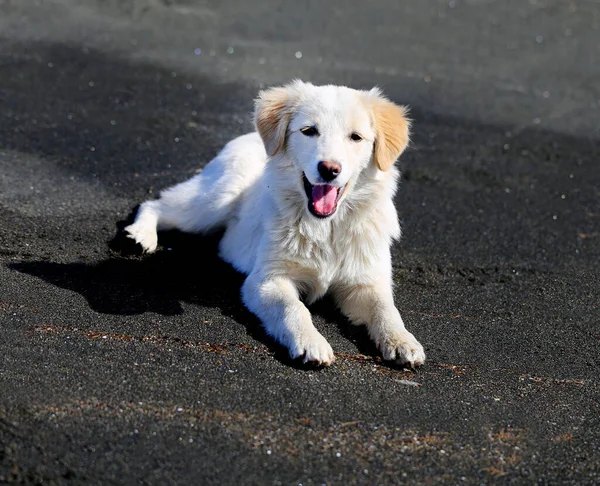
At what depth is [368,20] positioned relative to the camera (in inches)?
499

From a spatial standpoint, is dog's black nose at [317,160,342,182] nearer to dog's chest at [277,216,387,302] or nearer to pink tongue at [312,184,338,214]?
pink tongue at [312,184,338,214]

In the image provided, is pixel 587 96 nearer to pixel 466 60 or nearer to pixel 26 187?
pixel 466 60

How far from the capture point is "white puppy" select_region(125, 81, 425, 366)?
518 centimetres

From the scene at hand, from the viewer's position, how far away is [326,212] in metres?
5.35

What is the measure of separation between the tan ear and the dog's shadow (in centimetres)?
109

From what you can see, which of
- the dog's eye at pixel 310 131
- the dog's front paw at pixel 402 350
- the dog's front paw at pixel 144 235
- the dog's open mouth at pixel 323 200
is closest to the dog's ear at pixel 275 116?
the dog's eye at pixel 310 131

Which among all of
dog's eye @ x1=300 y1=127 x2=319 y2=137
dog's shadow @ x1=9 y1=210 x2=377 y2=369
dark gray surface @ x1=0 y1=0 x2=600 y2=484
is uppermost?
dog's eye @ x1=300 y1=127 x2=319 y2=137

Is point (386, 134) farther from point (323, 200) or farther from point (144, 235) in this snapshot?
point (144, 235)

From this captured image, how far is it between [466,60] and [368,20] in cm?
174

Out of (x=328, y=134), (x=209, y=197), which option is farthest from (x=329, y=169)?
(x=209, y=197)

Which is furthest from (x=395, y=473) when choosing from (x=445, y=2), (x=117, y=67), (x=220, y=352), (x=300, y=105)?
(x=445, y=2)

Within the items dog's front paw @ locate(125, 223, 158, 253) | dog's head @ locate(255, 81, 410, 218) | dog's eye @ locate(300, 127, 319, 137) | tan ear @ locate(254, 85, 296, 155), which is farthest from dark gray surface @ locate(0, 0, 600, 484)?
dog's eye @ locate(300, 127, 319, 137)

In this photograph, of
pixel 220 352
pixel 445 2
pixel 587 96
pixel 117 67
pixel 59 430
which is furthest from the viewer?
pixel 445 2

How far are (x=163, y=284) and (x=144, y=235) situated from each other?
0.76 meters
